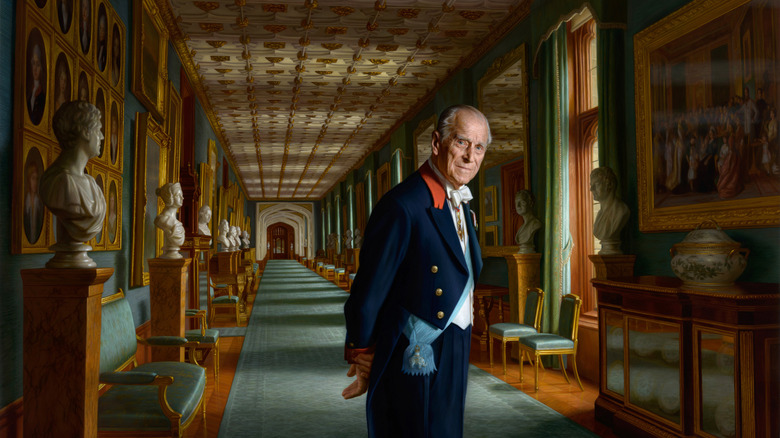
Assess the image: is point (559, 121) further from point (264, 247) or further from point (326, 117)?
point (264, 247)

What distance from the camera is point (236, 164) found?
21.9m

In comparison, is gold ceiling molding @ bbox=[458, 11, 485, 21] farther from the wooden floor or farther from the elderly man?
the elderly man

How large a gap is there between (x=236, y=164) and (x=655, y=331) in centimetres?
1959

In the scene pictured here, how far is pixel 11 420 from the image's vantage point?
3.15 meters

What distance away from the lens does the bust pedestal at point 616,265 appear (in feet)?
16.4

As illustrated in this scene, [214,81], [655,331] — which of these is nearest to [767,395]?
[655,331]

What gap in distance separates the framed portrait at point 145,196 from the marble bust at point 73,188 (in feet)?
10.2

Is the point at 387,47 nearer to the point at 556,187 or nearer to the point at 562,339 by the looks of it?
the point at 556,187

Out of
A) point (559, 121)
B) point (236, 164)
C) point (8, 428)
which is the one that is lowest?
point (8, 428)

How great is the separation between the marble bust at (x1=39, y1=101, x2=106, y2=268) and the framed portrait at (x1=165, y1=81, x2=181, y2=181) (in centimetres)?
484

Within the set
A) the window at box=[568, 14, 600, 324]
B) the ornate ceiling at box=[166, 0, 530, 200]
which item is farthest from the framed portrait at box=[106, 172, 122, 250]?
the window at box=[568, 14, 600, 324]

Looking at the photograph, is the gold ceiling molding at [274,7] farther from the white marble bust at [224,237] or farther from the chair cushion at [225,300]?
the white marble bust at [224,237]

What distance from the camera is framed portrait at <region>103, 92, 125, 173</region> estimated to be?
503 cm

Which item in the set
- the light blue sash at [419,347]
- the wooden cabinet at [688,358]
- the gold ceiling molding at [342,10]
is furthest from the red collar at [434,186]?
the gold ceiling molding at [342,10]
